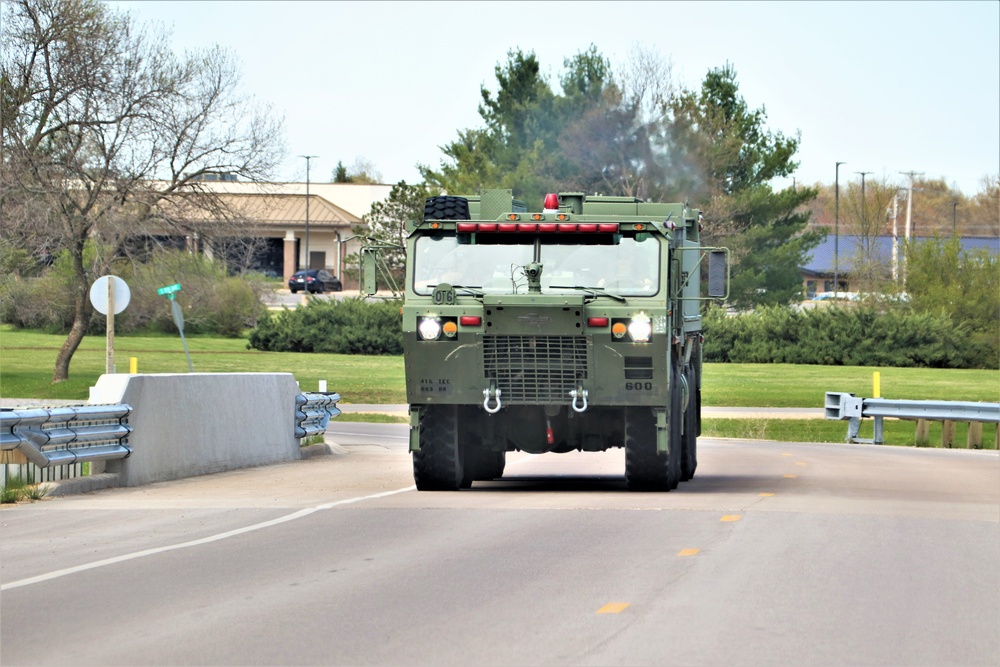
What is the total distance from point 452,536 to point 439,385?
10.4 ft

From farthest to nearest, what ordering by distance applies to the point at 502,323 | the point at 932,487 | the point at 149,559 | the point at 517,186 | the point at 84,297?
the point at 517,186
the point at 84,297
the point at 932,487
the point at 502,323
the point at 149,559

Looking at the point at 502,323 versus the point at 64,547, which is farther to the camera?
the point at 502,323

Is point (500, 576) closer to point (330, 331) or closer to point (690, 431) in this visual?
point (690, 431)

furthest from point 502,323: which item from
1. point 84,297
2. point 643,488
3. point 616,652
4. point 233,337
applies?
point 233,337

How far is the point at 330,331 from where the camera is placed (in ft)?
197

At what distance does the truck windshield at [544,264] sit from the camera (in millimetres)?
14406

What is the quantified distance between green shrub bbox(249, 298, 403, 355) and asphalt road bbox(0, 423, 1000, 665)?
43272 mm

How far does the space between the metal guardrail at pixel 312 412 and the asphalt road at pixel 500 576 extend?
16.1ft

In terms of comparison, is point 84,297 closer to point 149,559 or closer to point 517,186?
point 517,186

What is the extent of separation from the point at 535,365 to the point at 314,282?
72.5 m

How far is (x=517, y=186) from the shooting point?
56719 millimetres

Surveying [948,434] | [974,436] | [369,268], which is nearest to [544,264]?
[369,268]

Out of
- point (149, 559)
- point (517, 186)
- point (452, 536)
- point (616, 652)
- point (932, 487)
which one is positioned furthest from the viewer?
point (517, 186)

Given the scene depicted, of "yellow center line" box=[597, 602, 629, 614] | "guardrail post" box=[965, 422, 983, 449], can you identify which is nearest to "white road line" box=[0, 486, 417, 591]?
"yellow center line" box=[597, 602, 629, 614]
